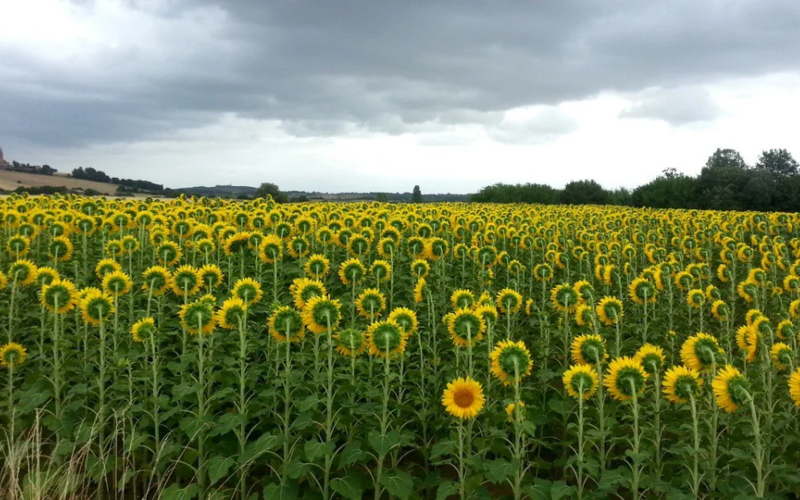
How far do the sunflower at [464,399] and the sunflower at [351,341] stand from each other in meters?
0.87

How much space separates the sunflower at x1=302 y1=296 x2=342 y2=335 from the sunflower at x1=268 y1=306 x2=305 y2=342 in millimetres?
76

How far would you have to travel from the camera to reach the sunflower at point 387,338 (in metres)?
4.33

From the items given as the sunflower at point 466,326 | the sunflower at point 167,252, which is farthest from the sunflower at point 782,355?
the sunflower at point 167,252

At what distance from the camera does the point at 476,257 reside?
30.9ft

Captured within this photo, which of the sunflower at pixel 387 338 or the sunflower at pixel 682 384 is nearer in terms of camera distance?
the sunflower at pixel 682 384

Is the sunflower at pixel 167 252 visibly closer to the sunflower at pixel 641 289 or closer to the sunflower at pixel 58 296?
the sunflower at pixel 58 296

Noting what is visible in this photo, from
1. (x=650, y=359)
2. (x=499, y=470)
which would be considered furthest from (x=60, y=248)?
(x=650, y=359)

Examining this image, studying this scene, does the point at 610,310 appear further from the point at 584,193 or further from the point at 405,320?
the point at 584,193

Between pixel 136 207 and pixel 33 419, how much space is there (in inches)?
373

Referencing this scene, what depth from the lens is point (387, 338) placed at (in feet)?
14.1

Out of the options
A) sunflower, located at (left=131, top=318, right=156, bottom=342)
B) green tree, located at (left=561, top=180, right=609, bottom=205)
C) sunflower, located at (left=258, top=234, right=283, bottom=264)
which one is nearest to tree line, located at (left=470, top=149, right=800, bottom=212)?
green tree, located at (left=561, top=180, right=609, bottom=205)

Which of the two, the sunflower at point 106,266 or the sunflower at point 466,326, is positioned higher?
the sunflower at point 106,266

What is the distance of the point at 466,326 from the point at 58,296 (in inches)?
158

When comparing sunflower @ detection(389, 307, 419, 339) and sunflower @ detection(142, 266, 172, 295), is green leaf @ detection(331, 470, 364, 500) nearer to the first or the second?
sunflower @ detection(389, 307, 419, 339)
